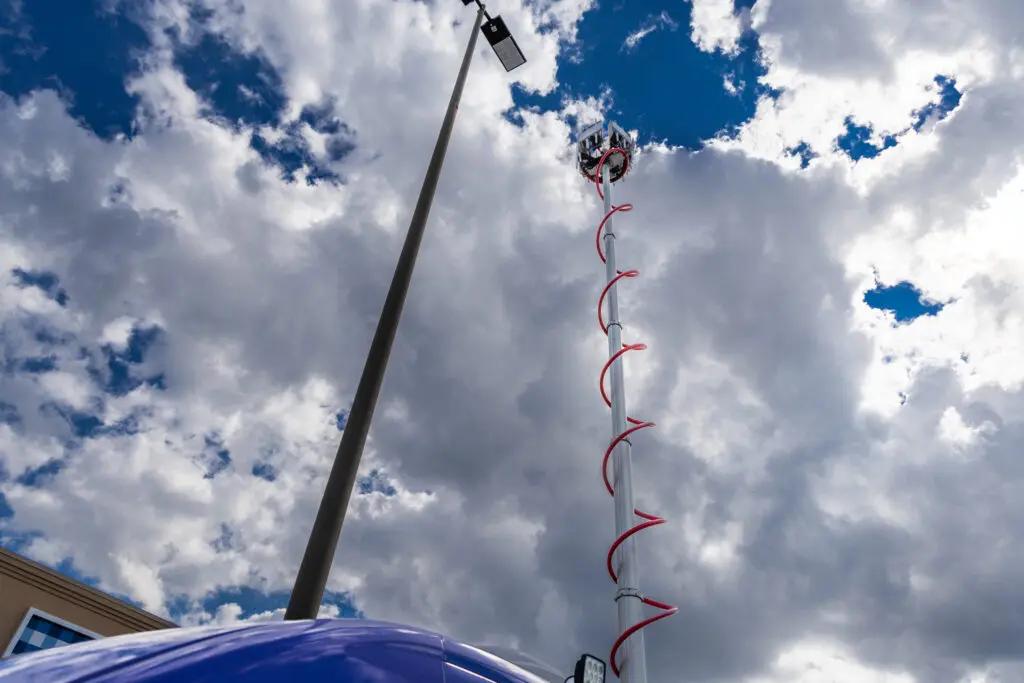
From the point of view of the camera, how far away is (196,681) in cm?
227

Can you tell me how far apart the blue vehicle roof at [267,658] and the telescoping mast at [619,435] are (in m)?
2.37

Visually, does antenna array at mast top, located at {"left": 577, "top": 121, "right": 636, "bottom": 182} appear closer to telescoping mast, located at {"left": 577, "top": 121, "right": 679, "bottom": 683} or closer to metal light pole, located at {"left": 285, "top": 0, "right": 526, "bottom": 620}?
telescoping mast, located at {"left": 577, "top": 121, "right": 679, "bottom": 683}

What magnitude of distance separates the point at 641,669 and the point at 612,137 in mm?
7099

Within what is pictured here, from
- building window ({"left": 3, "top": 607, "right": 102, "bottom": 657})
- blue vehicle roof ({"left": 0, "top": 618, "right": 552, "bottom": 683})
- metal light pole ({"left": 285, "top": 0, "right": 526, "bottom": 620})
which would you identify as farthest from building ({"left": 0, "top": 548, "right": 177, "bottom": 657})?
blue vehicle roof ({"left": 0, "top": 618, "right": 552, "bottom": 683})

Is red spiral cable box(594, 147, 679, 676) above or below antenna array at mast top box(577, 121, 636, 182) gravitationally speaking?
below

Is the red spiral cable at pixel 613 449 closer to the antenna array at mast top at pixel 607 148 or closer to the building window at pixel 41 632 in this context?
the antenna array at mast top at pixel 607 148

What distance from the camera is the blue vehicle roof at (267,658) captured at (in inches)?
93.4

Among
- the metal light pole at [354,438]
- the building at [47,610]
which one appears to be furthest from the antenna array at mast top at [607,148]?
the building at [47,610]

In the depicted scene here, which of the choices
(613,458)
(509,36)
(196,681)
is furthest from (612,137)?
(196,681)

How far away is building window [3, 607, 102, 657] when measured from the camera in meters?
13.9

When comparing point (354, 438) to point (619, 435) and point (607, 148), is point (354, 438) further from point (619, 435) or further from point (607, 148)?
point (607, 148)

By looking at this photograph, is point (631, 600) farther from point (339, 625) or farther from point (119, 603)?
point (119, 603)

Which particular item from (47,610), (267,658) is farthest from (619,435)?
(47,610)

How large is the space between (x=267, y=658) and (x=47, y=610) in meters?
16.0
